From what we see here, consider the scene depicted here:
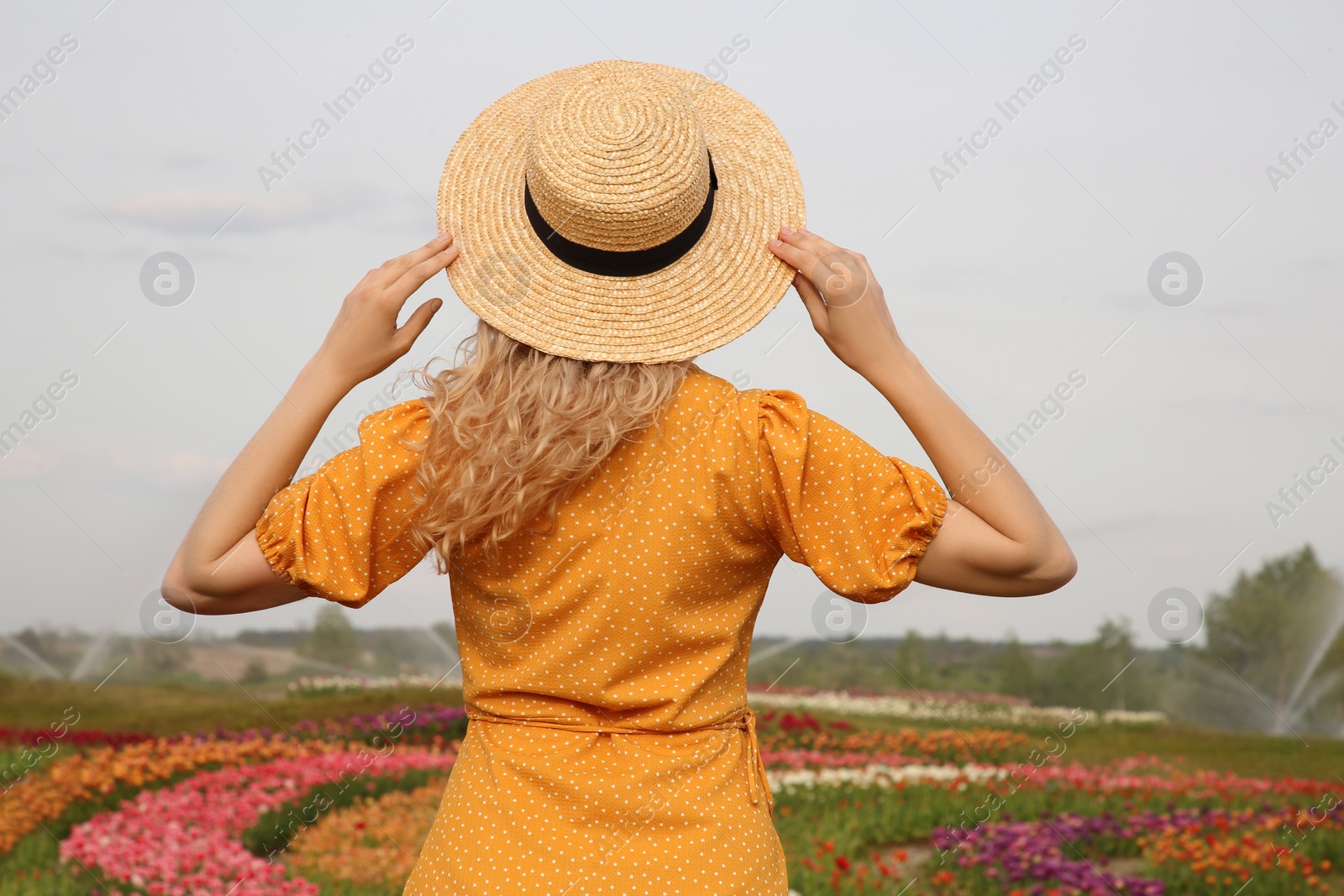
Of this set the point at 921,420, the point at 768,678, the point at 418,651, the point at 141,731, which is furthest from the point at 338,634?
the point at 921,420

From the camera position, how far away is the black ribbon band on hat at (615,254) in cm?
179

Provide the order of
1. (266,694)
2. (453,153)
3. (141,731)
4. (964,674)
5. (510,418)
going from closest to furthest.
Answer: (510,418) < (453,153) < (141,731) < (266,694) < (964,674)

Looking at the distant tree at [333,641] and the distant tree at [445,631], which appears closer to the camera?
the distant tree at [445,631]

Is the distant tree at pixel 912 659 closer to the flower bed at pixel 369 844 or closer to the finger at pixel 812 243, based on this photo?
the flower bed at pixel 369 844

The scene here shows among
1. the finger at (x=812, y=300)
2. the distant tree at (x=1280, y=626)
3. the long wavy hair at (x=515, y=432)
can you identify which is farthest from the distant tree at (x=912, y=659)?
the long wavy hair at (x=515, y=432)

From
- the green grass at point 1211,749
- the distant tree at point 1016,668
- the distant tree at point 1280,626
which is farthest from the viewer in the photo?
the distant tree at point 1016,668

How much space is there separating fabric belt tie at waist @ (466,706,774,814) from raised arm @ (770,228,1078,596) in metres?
0.40

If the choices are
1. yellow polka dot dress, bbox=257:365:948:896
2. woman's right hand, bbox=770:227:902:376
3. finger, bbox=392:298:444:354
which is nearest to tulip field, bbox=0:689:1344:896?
yellow polka dot dress, bbox=257:365:948:896

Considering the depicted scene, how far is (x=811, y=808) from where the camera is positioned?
537 centimetres

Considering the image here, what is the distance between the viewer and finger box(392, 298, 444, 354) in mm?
1803

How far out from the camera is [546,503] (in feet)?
5.63

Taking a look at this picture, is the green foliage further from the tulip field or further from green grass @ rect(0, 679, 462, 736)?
green grass @ rect(0, 679, 462, 736)

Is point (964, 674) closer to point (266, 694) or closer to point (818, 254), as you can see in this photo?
point (266, 694)

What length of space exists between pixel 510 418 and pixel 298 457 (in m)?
0.37
